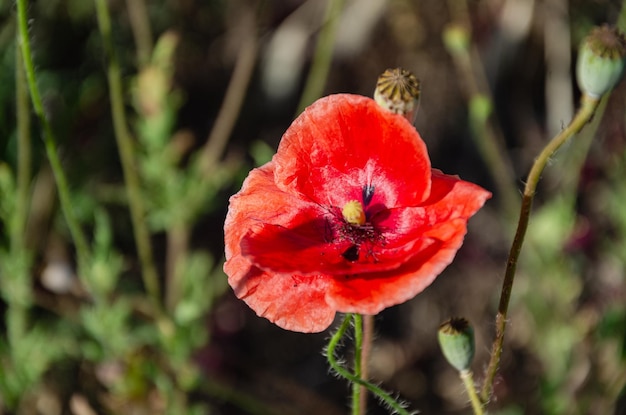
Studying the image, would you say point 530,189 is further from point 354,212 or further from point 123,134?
point 123,134

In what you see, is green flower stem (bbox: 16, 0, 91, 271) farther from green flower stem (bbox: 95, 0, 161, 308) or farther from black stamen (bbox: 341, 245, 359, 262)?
black stamen (bbox: 341, 245, 359, 262)

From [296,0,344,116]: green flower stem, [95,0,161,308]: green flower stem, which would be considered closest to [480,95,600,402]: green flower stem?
[95,0,161,308]: green flower stem

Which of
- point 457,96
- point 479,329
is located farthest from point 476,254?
point 457,96

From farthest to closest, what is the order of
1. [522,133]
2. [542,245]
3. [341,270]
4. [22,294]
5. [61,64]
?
1. [522,133]
2. [61,64]
3. [542,245]
4. [22,294]
5. [341,270]

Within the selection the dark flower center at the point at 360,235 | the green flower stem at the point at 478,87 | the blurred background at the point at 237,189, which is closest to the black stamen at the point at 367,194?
the dark flower center at the point at 360,235

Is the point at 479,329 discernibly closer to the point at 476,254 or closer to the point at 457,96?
the point at 476,254

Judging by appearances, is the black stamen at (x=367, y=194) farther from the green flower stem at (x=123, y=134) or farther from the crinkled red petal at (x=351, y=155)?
the green flower stem at (x=123, y=134)
